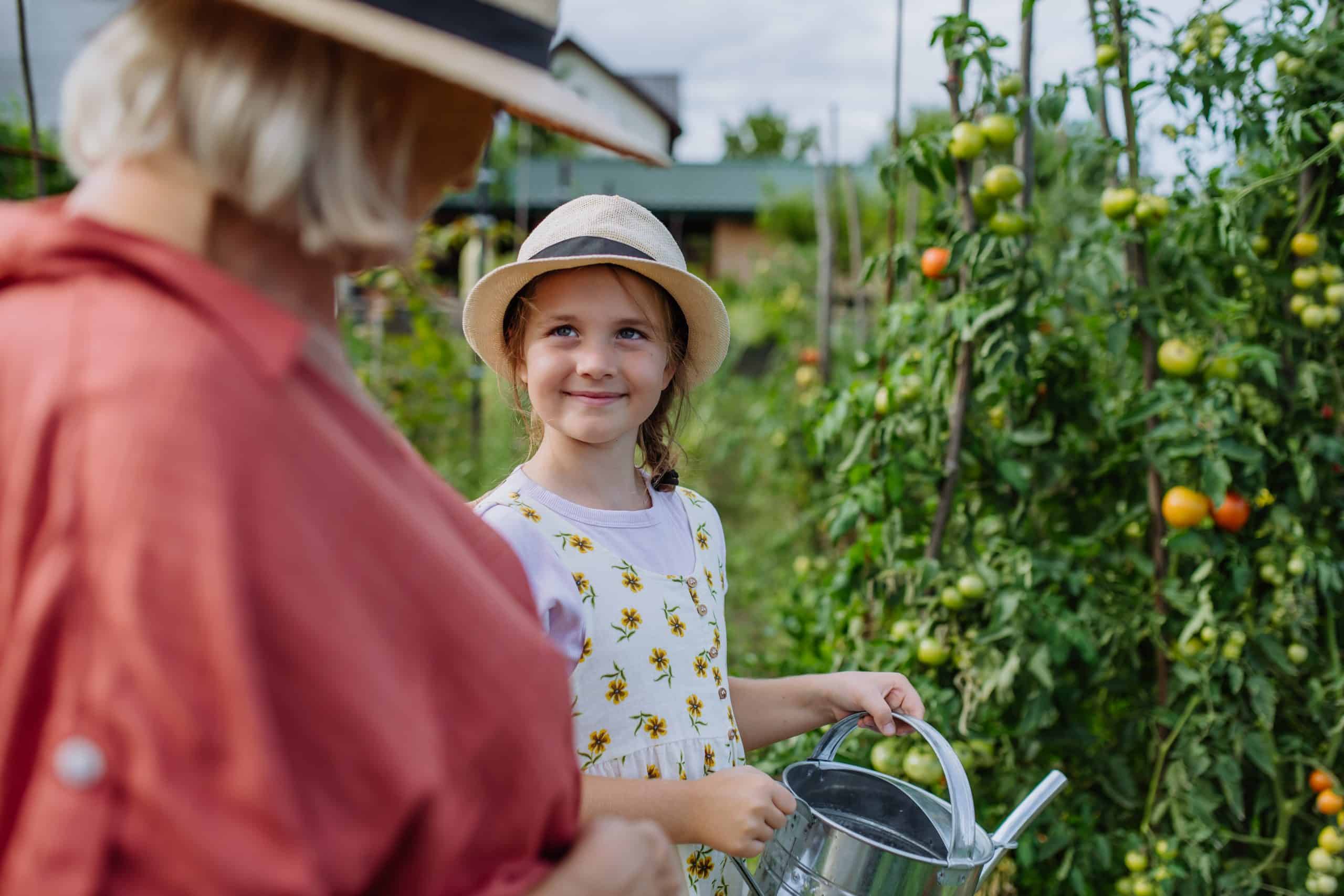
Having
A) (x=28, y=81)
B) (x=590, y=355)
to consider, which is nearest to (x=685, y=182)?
(x=28, y=81)

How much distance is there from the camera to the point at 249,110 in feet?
1.99

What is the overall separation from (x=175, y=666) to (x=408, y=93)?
15.1 inches

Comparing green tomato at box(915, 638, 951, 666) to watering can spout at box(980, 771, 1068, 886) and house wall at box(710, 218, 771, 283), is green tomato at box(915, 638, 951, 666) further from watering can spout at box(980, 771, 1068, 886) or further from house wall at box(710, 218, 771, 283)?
house wall at box(710, 218, 771, 283)

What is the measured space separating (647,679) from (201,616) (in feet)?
2.62

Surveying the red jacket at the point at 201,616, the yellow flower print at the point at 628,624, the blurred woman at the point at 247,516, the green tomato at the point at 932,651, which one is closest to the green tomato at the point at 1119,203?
the green tomato at the point at 932,651

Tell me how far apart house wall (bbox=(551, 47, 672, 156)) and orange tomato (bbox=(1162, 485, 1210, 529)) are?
3390mm

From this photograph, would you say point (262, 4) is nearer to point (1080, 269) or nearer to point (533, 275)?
point (533, 275)

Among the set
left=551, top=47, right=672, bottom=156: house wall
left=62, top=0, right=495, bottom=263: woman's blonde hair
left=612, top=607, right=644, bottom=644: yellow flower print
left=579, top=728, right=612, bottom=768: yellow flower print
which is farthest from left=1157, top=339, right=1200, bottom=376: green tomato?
left=551, top=47, right=672, bottom=156: house wall

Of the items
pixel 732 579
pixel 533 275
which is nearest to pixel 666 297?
pixel 533 275

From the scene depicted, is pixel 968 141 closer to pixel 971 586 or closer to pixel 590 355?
pixel 971 586

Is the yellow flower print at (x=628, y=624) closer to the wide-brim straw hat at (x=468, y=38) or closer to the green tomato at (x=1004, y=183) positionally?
the wide-brim straw hat at (x=468, y=38)

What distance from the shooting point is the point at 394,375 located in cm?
408

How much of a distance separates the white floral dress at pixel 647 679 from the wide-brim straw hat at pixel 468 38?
2.16 ft

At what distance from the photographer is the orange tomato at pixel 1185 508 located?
199 cm
